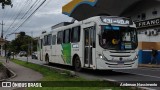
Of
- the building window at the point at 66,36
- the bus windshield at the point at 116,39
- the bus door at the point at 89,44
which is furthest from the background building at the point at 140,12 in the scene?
the bus windshield at the point at 116,39

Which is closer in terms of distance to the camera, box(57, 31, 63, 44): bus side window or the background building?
box(57, 31, 63, 44): bus side window

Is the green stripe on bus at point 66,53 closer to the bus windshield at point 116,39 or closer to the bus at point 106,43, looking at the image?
the bus at point 106,43

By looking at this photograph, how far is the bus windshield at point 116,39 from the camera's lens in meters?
16.6

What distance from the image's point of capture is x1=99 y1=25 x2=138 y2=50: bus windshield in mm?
16641

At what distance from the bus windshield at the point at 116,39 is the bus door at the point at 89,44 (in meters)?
0.62

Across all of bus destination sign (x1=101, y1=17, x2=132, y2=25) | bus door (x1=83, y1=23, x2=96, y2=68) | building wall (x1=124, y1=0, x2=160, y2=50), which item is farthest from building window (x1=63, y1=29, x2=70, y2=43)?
building wall (x1=124, y1=0, x2=160, y2=50)

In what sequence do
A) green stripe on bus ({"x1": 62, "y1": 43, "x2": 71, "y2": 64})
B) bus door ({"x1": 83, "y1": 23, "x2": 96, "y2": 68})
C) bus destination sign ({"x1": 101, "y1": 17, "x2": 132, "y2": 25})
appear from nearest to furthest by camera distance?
bus destination sign ({"x1": 101, "y1": 17, "x2": 132, "y2": 25})
bus door ({"x1": 83, "y1": 23, "x2": 96, "y2": 68})
green stripe on bus ({"x1": 62, "y1": 43, "x2": 71, "y2": 64})

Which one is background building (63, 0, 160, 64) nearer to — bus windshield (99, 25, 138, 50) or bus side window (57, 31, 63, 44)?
bus side window (57, 31, 63, 44)

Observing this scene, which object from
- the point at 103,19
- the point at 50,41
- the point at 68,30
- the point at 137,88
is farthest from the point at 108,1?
the point at 137,88

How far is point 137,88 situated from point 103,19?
6813 millimetres

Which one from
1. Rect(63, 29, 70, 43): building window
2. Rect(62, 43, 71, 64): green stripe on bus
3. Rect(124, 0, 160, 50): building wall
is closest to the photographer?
Rect(62, 43, 71, 64): green stripe on bus

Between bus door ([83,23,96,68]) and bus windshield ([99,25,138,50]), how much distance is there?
0.62 meters

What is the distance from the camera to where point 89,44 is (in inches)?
699

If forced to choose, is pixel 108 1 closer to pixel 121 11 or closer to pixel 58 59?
pixel 121 11
